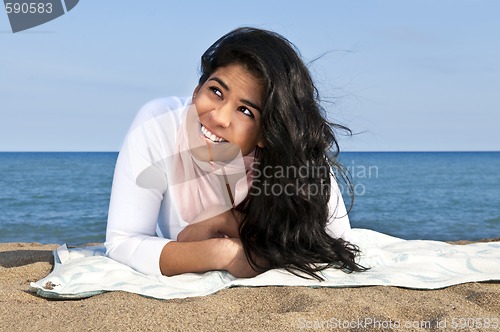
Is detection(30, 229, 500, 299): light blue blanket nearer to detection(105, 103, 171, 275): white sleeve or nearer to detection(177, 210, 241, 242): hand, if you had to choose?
detection(105, 103, 171, 275): white sleeve

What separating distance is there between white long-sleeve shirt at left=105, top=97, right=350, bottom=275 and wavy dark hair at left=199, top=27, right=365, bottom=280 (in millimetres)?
193

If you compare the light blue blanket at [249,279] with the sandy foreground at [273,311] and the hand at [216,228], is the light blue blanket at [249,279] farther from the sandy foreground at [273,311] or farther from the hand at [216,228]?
the hand at [216,228]

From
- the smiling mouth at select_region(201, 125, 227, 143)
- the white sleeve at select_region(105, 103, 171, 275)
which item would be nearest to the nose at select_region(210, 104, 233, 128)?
the smiling mouth at select_region(201, 125, 227, 143)

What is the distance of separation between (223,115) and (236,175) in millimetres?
459

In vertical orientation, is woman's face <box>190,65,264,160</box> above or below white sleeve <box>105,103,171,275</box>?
above

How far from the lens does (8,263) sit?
348cm

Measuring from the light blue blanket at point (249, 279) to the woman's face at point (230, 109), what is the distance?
2.17ft

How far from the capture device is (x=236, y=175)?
301 centimetres

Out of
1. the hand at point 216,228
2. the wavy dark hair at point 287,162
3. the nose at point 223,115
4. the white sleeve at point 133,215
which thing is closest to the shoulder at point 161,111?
the white sleeve at point 133,215

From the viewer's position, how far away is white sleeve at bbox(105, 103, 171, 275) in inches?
112

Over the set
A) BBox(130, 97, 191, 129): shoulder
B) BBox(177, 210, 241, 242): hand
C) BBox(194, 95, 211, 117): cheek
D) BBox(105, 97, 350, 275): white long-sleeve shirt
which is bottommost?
BBox(177, 210, 241, 242): hand

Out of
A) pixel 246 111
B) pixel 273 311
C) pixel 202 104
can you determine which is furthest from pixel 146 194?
pixel 273 311

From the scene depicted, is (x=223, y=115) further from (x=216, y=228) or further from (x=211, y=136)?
(x=216, y=228)

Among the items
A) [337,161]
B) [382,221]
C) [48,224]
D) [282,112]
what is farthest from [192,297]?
[382,221]
